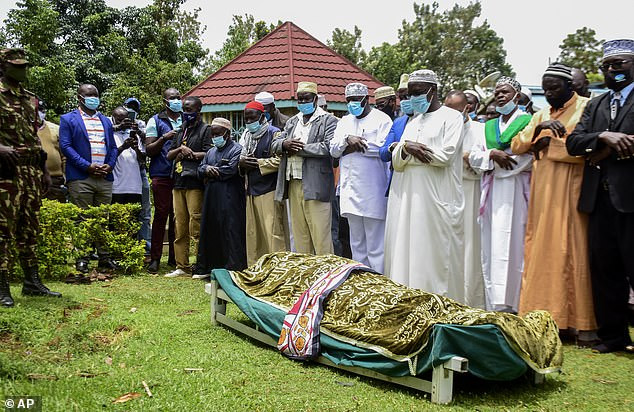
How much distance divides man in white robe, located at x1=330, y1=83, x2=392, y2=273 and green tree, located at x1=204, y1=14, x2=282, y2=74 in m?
17.3

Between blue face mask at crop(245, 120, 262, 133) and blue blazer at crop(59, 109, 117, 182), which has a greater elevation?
blue face mask at crop(245, 120, 262, 133)

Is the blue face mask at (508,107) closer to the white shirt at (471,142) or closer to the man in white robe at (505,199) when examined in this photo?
the man in white robe at (505,199)

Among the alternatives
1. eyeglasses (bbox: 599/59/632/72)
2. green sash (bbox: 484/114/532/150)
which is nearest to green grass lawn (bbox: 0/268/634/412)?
green sash (bbox: 484/114/532/150)

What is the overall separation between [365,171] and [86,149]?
4009 mm

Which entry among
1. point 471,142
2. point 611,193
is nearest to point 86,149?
point 471,142

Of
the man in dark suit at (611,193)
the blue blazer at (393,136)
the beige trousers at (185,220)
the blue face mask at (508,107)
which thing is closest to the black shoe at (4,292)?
the beige trousers at (185,220)

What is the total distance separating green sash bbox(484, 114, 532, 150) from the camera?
6.55 metres

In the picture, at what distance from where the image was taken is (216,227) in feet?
28.6

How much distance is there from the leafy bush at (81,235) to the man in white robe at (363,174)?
133 inches

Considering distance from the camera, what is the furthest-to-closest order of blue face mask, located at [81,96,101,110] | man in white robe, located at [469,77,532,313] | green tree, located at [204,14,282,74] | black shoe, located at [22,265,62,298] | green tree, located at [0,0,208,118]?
1. green tree, located at [204,14,282,74]
2. green tree, located at [0,0,208,118]
3. blue face mask, located at [81,96,101,110]
4. black shoe, located at [22,265,62,298]
5. man in white robe, located at [469,77,532,313]

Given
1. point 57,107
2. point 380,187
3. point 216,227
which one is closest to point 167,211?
point 216,227

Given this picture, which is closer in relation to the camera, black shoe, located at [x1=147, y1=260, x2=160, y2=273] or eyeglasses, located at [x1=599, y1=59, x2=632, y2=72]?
eyeglasses, located at [x1=599, y1=59, x2=632, y2=72]

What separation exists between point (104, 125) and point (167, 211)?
1.60m

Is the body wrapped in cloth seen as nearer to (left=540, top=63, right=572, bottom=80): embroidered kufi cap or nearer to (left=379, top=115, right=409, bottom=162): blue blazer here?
(left=379, top=115, right=409, bottom=162): blue blazer
